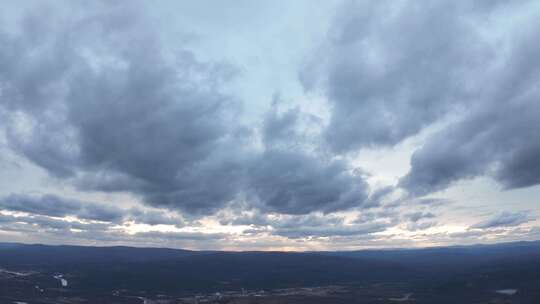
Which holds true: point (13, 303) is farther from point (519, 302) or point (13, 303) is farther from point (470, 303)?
point (519, 302)

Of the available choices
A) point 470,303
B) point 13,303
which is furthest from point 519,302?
point 13,303
